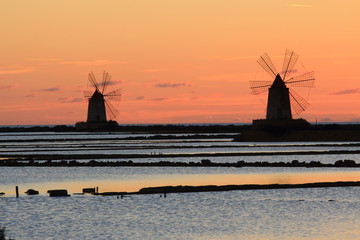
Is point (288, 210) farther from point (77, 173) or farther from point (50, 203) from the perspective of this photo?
point (77, 173)

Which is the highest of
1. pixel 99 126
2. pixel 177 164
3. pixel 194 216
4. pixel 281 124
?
pixel 99 126

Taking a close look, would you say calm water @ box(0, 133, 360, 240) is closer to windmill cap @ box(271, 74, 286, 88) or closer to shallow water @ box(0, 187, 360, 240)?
shallow water @ box(0, 187, 360, 240)

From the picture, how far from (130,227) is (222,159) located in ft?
116

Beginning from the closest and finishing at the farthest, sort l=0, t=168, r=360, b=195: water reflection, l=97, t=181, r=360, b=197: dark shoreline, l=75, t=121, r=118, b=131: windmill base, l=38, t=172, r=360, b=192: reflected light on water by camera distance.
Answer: l=97, t=181, r=360, b=197: dark shoreline, l=38, t=172, r=360, b=192: reflected light on water, l=0, t=168, r=360, b=195: water reflection, l=75, t=121, r=118, b=131: windmill base

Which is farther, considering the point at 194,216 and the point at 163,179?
the point at 163,179

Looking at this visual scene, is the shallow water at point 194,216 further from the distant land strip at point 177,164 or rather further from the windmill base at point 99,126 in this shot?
the windmill base at point 99,126

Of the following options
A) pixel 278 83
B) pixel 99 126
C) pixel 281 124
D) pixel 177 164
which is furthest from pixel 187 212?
pixel 99 126

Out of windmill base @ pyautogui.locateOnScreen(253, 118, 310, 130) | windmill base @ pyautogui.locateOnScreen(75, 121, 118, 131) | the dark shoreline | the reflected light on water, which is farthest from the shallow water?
windmill base @ pyautogui.locateOnScreen(75, 121, 118, 131)

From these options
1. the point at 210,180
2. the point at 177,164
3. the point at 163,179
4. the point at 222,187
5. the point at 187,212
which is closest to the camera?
the point at 187,212

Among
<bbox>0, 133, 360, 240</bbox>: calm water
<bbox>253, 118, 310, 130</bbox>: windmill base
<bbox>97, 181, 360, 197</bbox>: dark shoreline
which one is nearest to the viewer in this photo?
<bbox>0, 133, 360, 240</bbox>: calm water

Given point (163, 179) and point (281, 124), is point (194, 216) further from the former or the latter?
point (281, 124)

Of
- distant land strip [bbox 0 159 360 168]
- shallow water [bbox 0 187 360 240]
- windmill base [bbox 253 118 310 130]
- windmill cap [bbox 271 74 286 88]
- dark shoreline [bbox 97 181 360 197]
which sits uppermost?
windmill cap [bbox 271 74 286 88]

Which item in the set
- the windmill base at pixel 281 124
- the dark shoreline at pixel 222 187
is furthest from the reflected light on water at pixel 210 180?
the windmill base at pixel 281 124

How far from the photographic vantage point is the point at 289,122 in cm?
9475
